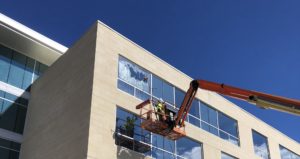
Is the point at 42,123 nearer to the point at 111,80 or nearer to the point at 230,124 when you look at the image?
the point at 111,80

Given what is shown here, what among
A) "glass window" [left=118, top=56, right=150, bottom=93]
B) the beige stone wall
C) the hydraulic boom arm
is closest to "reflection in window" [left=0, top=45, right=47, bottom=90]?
the beige stone wall

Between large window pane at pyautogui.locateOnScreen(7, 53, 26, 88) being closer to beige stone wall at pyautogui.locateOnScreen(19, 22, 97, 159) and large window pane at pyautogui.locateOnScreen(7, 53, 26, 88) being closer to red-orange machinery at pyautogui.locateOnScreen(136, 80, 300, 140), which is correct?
beige stone wall at pyautogui.locateOnScreen(19, 22, 97, 159)

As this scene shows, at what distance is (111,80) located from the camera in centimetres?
2778

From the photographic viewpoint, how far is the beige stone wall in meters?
25.8

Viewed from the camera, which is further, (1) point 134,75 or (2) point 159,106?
(1) point 134,75

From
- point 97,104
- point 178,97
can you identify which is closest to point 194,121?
point 178,97

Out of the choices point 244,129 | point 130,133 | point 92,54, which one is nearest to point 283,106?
point 130,133

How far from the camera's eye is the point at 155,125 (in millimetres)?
26844

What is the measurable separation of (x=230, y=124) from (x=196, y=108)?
4637 mm

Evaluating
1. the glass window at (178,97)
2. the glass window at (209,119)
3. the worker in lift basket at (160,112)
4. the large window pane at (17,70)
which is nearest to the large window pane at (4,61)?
the large window pane at (17,70)

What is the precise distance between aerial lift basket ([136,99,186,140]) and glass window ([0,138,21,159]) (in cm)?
863

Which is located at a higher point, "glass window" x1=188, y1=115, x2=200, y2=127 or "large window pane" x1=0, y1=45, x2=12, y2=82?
"large window pane" x1=0, y1=45, x2=12, y2=82

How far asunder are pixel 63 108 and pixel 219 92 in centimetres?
916

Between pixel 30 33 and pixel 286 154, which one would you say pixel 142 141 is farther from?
pixel 286 154
